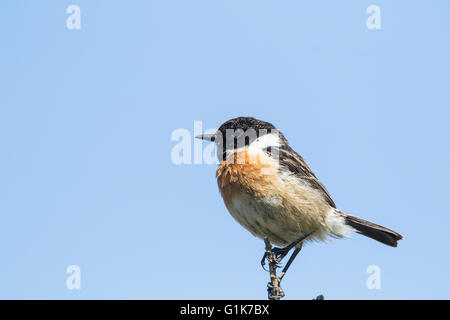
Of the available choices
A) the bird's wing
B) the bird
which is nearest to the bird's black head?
the bird

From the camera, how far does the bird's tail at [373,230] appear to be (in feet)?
26.4

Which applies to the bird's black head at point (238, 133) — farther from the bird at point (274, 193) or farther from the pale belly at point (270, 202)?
the pale belly at point (270, 202)

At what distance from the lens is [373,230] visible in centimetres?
820

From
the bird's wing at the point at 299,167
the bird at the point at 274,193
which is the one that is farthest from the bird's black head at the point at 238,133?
the bird's wing at the point at 299,167

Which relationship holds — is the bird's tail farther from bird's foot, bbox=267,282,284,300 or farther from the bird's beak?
bird's foot, bbox=267,282,284,300

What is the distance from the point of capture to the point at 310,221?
24.9ft
